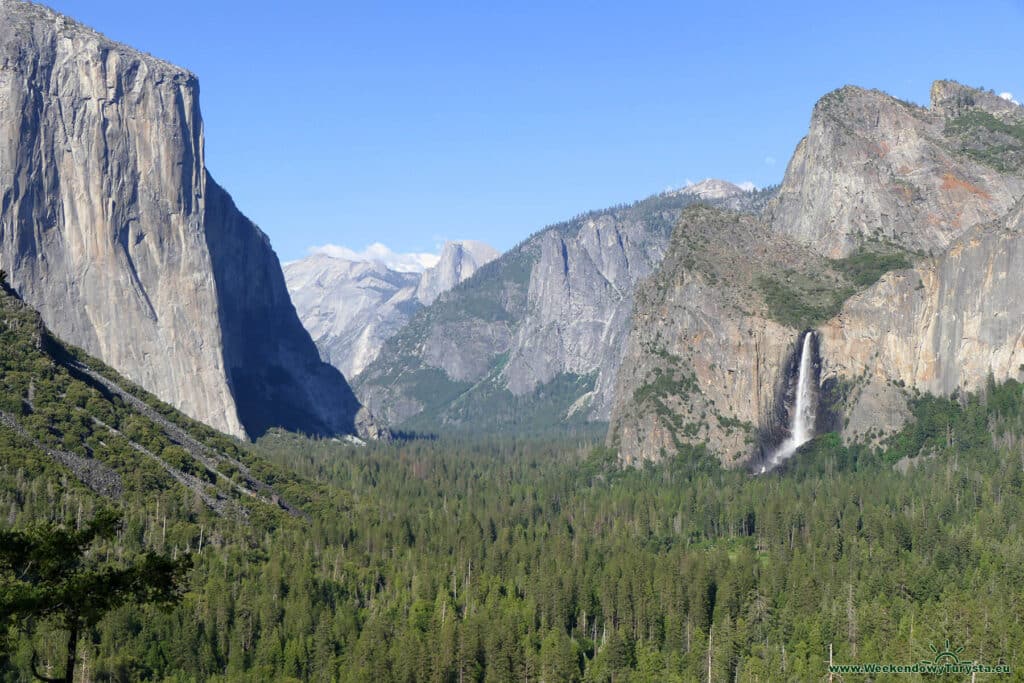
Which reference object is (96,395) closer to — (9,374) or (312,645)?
(9,374)

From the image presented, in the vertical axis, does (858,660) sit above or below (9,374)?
below

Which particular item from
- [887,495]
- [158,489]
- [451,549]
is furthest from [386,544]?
[887,495]

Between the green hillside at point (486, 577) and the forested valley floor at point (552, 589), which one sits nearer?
the forested valley floor at point (552, 589)

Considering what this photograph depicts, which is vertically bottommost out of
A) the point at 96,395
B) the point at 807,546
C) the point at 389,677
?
the point at 389,677

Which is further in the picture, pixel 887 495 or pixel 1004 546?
pixel 887 495

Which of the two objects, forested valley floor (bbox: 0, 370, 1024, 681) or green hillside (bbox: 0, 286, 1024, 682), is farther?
green hillside (bbox: 0, 286, 1024, 682)

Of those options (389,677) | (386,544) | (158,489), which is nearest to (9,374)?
(158,489)

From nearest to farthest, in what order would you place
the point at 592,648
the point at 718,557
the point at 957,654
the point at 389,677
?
the point at 957,654 → the point at 389,677 → the point at 592,648 → the point at 718,557

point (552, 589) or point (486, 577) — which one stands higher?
point (486, 577)

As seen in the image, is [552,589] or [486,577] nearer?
[552,589]

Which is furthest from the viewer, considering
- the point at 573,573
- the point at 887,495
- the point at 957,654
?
the point at 887,495
